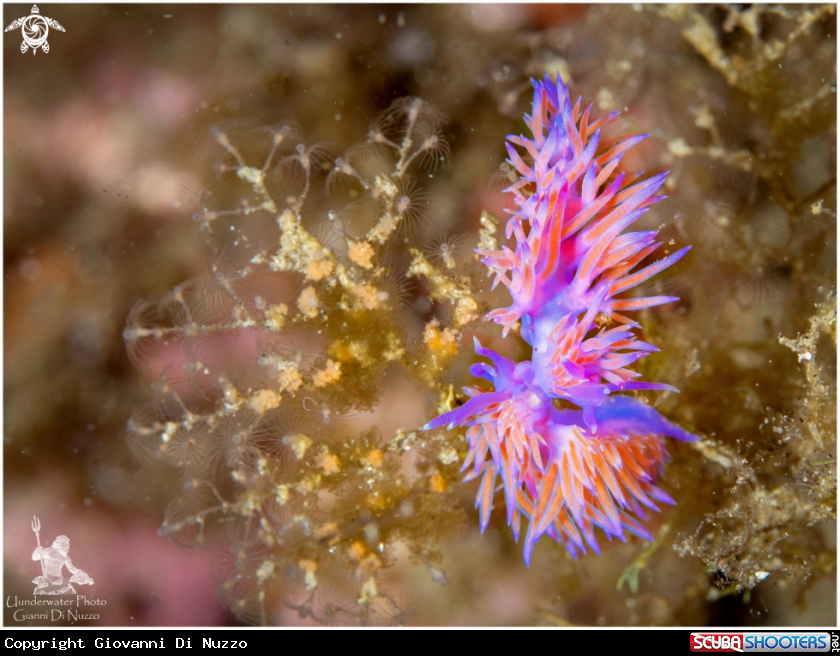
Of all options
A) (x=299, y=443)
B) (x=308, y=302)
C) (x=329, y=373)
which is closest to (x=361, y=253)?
(x=308, y=302)

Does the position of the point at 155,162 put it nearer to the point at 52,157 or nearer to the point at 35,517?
the point at 52,157

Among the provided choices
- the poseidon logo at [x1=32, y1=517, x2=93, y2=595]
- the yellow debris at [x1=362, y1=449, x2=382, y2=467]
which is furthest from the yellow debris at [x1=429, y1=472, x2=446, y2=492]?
the poseidon logo at [x1=32, y1=517, x2=93, y2=595]

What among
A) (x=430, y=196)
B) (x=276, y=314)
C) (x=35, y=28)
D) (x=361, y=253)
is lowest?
(x=276, y=314)

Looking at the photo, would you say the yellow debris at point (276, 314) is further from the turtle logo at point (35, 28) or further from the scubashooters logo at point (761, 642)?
the scubashooters logo at point (761, 642)

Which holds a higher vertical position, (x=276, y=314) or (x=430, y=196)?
(x=430, y=196)

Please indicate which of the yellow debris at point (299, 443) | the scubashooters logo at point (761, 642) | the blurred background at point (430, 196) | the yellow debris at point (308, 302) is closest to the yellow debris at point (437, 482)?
the blurred background at point (430, 196)

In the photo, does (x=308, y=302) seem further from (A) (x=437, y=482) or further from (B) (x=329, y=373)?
(A) (x=437, y=482)
